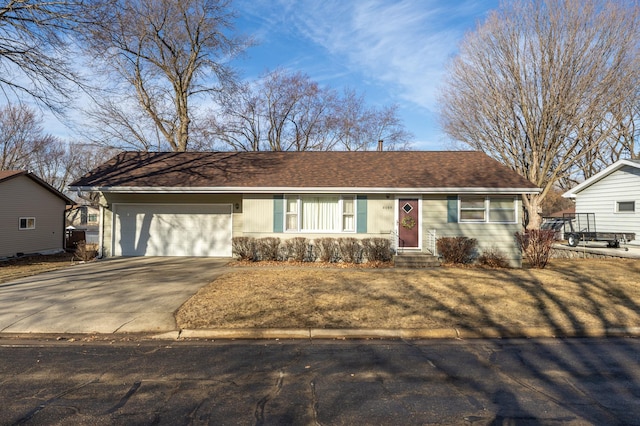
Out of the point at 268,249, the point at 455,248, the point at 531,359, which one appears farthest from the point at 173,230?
the point at 531,359

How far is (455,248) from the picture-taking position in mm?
12570

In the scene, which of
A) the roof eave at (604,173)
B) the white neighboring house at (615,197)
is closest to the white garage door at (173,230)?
the roof eave at (604,173)

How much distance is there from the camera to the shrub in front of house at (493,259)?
Result: 40.7 feet

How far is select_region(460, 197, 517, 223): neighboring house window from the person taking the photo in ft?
43.5

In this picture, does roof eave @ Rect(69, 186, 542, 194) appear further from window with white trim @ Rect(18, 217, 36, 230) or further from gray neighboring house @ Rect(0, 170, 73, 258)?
window with white trim @ Rect(18, 217, 36, 230)

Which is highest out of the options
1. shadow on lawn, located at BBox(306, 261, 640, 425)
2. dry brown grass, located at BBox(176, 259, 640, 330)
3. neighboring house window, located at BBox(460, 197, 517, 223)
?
neighboring house window, located at BBox(460, 197, 517, 223)

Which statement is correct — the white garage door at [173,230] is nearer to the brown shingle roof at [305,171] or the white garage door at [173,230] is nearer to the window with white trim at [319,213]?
the brown shingle roof at [305,171]

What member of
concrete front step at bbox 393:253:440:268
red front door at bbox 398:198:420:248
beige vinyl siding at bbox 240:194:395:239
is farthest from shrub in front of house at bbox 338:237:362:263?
red front door at bbox 398:198:420:248

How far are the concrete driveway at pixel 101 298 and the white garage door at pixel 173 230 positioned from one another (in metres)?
2.78

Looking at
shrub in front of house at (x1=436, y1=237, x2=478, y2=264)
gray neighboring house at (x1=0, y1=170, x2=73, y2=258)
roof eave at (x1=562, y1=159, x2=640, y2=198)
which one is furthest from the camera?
roof eave at (x1=562, y1=159, x2=640, y2=198)

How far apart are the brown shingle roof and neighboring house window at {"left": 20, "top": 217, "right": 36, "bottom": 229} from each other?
583 cm

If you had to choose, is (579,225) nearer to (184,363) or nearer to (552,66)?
(552,66)

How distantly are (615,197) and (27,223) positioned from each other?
1175 inches

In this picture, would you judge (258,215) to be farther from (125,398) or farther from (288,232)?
(125,398)
